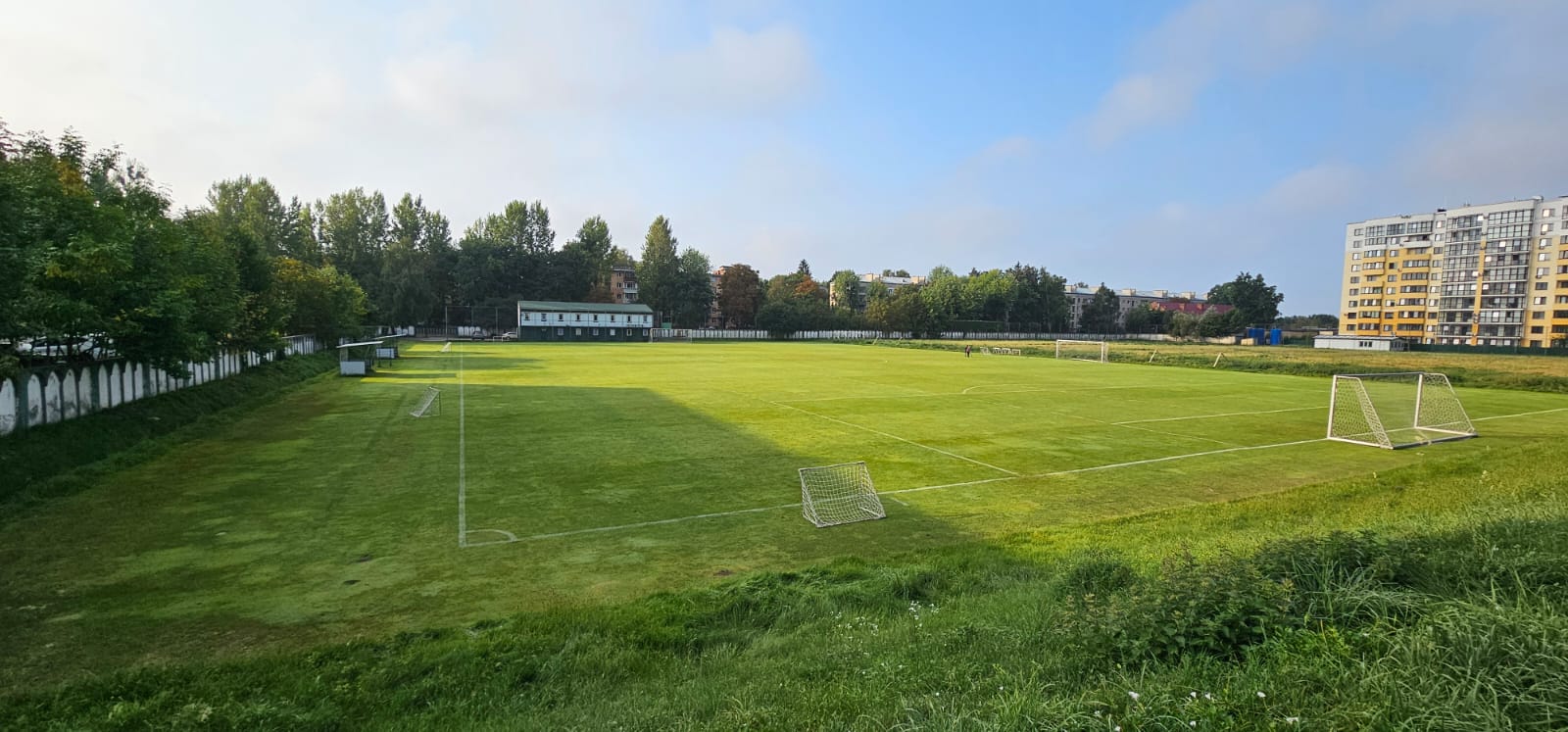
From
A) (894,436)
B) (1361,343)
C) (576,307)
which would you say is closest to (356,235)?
(576,307)

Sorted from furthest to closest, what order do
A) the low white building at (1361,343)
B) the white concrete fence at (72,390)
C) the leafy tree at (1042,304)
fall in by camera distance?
1. the leafy tree at (1042,304)
2. the low white building at (1361,343)
3. the white concrete fence at (72,390)

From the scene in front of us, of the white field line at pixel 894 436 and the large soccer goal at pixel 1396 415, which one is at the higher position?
the large soccer goal at pixel 1396 415

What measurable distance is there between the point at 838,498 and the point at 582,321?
96181mm

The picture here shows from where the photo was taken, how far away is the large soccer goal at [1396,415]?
1995 centimetres

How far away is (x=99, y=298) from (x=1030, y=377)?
40.3m

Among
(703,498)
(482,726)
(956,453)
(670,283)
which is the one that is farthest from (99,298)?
(670,283)

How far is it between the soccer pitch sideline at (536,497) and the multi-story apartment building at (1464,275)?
10778cm

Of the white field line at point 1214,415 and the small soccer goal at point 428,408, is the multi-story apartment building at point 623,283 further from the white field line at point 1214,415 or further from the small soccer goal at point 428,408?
the white field line at point 1214,415

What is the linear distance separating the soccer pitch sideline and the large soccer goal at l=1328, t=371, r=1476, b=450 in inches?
37.1

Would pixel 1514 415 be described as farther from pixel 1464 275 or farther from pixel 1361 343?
pixel 1464 275

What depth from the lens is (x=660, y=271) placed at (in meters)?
121

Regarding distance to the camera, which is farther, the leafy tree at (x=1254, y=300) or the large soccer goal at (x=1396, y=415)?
the leafy tree at (x=1254, y=300)

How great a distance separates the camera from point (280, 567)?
8898 mm

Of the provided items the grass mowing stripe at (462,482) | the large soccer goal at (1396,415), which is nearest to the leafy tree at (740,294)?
the large soccer goal at (1396,415)
